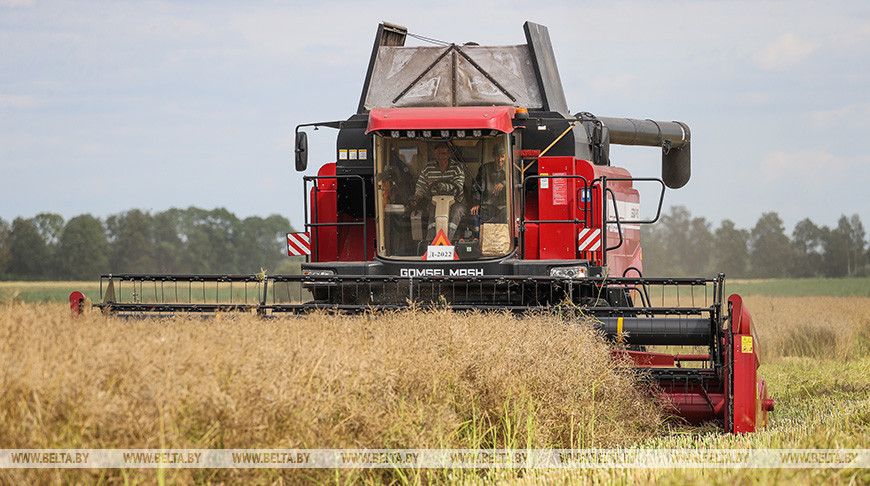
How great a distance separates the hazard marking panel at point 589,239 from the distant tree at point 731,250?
196ft

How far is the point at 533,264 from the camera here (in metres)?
8.69

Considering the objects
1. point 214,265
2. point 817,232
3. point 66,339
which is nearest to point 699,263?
point 817,232

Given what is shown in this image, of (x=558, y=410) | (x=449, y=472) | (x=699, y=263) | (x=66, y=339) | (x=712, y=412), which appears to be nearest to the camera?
(x=66, y=339)

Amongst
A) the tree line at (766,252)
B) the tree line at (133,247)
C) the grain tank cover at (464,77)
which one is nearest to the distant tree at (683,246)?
the tree line at (766,252)

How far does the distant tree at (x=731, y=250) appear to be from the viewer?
6875 centimetres

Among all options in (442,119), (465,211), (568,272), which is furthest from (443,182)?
(568,272)

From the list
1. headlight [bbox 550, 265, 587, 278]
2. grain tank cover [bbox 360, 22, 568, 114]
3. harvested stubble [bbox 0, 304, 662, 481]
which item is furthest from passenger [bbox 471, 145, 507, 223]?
harvested stubble [bbox 0, 304, 662, 481]

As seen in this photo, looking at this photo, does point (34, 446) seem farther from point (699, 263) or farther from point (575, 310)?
point (699, 263)

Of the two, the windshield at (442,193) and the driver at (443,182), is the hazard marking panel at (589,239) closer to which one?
the windshield at (442,193)

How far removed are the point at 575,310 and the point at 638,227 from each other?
4978mm

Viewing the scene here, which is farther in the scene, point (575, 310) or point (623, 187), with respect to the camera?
point (623, 187)

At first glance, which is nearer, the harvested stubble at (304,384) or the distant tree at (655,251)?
the harvested stubble at (304,384)

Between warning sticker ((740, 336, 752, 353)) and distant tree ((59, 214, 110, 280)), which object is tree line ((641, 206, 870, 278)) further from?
warning sticker ((740, 336, 752, 353))

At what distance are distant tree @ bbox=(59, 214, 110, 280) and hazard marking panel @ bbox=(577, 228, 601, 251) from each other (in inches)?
1685
